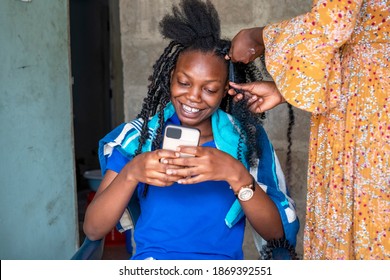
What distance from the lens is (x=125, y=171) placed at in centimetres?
169

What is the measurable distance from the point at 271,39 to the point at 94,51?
5079mm

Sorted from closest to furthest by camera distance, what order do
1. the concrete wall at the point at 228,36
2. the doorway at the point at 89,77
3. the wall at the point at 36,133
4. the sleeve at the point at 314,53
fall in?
the sleeve at the point at 314,53 → the wall at the point at 36,133 → the concrete wall at the point at 228,36 → the doorway at the point at 89,77

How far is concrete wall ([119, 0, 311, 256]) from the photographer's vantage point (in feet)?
8.95

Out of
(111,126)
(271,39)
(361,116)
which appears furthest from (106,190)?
(111,126)

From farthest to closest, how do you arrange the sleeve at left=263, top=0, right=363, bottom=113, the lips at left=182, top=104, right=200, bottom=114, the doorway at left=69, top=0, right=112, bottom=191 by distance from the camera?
1. the doorway at left=69, top=0, right=112, bottom=191
2. the lips at left=182, top=104, right=200, bottom=114
3. the sleeve at left=263, top=0, right=363, bottom=113

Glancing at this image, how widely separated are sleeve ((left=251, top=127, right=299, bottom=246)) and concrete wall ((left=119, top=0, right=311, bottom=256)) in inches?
33.3

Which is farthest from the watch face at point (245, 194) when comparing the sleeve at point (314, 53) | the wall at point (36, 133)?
the wall at point (36, 133)

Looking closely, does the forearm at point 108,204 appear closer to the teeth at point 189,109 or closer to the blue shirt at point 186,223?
the blue shirt at point 186,223

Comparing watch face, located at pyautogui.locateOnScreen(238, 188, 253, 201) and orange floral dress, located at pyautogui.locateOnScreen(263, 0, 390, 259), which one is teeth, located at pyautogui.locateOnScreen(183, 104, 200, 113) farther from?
orange floral dress, located at pyautogui.locateOnScreen(263, 0, 390, 259)

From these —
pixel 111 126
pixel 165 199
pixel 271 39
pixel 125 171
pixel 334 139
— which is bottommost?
pixel 111 126

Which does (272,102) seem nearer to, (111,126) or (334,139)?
(334,139)

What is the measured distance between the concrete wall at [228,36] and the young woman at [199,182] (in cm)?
84

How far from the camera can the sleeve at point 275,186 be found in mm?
1835

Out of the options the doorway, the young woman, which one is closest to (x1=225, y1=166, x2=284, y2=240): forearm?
the young woman
